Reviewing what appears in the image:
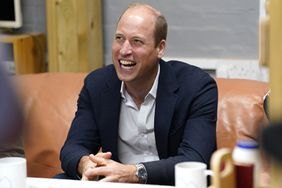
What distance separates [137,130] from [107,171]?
364mm

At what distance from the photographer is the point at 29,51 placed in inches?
133

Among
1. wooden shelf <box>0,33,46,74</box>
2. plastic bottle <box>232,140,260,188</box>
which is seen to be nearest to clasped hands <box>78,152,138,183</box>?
plastic bottle <box>232,140,260,188</box>

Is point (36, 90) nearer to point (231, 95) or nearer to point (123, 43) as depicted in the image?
point (123, 43)

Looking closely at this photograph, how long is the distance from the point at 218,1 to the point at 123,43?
111 centimetres

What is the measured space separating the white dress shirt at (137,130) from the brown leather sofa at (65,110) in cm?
36

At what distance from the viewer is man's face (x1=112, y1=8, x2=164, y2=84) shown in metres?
2.20

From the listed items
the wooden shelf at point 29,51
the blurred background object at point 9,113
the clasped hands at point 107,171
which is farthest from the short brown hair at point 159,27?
the blurred background object at point 9,113

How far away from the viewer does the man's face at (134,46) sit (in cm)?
220

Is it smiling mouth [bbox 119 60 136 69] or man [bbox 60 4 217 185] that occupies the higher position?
smiling mouth [bbox 119 60 136 69]

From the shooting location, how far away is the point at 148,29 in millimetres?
2221

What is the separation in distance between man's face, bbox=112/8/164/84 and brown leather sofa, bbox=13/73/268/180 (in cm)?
45

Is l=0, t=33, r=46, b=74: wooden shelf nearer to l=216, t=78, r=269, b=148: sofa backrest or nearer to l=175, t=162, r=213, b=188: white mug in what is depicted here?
l=216, t=78, r=269, b=148: sofa backrest

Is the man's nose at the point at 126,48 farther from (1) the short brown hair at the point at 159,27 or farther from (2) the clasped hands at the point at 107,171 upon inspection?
(2) the clasped hands at the point at 107,171

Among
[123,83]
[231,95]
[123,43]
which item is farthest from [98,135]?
[231,95]
